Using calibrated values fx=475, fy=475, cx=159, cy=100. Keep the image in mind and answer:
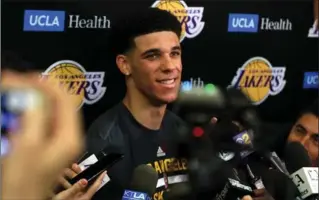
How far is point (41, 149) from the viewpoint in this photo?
278 millimetres

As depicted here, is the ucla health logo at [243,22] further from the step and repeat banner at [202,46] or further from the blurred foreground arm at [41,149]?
the blurred foreground arm at [41,149]

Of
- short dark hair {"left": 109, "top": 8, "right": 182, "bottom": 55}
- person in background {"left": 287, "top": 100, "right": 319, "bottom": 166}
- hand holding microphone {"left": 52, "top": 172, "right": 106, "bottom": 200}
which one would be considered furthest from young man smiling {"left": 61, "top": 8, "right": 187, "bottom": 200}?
person in background {"left": 287, "top": 100, "right": 319, "bottom": 166}

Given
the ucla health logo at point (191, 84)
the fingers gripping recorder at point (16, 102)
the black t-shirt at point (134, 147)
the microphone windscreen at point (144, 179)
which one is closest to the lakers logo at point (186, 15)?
the ucla health logo at point (191, 84)

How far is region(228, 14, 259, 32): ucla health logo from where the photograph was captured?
1189 mm

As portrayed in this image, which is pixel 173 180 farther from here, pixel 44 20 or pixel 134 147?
pixel 44 20

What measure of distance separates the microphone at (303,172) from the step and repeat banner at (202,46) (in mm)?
138

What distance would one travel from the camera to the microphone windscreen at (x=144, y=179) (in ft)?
3.09

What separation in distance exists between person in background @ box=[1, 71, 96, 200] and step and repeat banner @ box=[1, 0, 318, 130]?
63cm

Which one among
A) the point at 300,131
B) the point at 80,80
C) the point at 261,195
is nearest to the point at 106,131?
the point at 80,80

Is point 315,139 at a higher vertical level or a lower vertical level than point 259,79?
lower

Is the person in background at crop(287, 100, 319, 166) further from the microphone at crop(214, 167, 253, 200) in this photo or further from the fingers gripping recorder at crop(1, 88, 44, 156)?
the fingers gripping recorder at crop(1, 88, 44, 156)

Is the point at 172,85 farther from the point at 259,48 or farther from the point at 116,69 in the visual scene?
the point at 259,48

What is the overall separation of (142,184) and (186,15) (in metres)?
0.43

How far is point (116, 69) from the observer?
1.10 m
